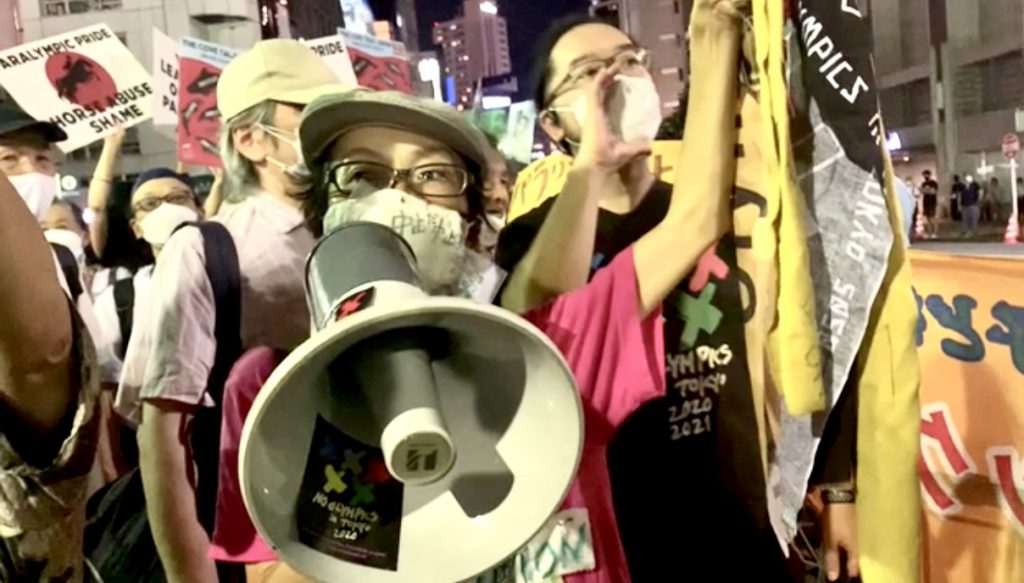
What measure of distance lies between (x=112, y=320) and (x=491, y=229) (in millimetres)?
856

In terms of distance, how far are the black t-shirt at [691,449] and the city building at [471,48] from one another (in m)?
0.32

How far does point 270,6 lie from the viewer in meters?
2.77

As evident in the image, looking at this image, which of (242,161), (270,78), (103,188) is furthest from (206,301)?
(103,188)

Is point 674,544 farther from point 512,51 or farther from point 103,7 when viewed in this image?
point 103,7

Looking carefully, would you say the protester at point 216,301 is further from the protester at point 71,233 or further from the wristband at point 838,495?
the wristband at point 838,495

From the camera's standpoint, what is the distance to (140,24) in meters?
2.04

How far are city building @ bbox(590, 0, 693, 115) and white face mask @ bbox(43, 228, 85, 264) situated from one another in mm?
→ 1018

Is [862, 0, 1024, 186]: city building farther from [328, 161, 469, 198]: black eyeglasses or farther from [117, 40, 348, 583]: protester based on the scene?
[328, 161, 469, 198]: black eyeglasses

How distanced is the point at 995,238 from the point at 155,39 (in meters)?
10.5

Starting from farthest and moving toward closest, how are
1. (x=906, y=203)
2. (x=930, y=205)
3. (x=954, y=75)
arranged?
(x=954, y=75), (x=930, y=205), (x=906, y=203)

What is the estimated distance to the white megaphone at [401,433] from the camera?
0.91 metres

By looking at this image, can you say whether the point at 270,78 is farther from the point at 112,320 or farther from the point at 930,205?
the point at 930,205

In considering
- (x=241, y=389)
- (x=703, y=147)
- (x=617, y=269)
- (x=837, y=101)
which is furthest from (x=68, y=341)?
(x=837, y=101)

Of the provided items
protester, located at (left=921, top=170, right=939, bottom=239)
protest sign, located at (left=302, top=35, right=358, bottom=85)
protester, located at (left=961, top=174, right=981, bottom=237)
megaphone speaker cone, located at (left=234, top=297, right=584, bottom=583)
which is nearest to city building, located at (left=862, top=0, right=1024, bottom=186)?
protester, located at (left=921, top=170, right=939, bottom=239)
